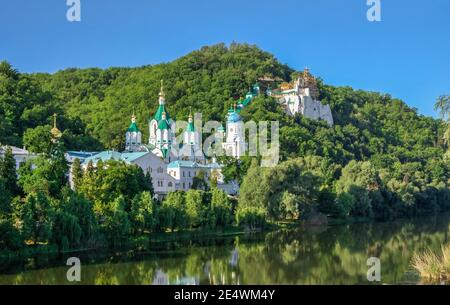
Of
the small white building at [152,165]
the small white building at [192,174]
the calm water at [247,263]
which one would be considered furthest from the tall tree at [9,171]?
the small white building at [192,174]

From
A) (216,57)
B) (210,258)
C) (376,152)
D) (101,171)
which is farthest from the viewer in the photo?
(216,57)

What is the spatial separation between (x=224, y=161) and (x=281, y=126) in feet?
60.4

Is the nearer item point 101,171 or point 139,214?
point 139,214

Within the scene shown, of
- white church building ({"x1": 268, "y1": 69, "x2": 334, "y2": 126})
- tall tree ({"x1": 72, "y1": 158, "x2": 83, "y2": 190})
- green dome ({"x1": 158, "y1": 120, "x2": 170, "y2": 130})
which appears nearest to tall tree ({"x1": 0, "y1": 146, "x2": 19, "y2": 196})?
tall tree ({"x1": 72, "y1": 158, "x2": 83, "y2": 190})

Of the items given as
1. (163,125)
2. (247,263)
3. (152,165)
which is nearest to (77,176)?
(152,165)

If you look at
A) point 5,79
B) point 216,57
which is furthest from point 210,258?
point 216,57

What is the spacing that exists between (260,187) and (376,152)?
4499cm

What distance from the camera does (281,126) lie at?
74.4 metres

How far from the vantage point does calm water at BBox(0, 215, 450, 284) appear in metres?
21.8

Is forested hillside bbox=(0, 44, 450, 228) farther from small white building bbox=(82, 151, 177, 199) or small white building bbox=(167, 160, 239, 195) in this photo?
small white building bbox=(82, 151, 177, 199)

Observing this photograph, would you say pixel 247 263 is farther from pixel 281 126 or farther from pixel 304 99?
pixel 304 99

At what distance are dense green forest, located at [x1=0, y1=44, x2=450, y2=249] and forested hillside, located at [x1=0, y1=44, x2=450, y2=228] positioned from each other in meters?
0.16
